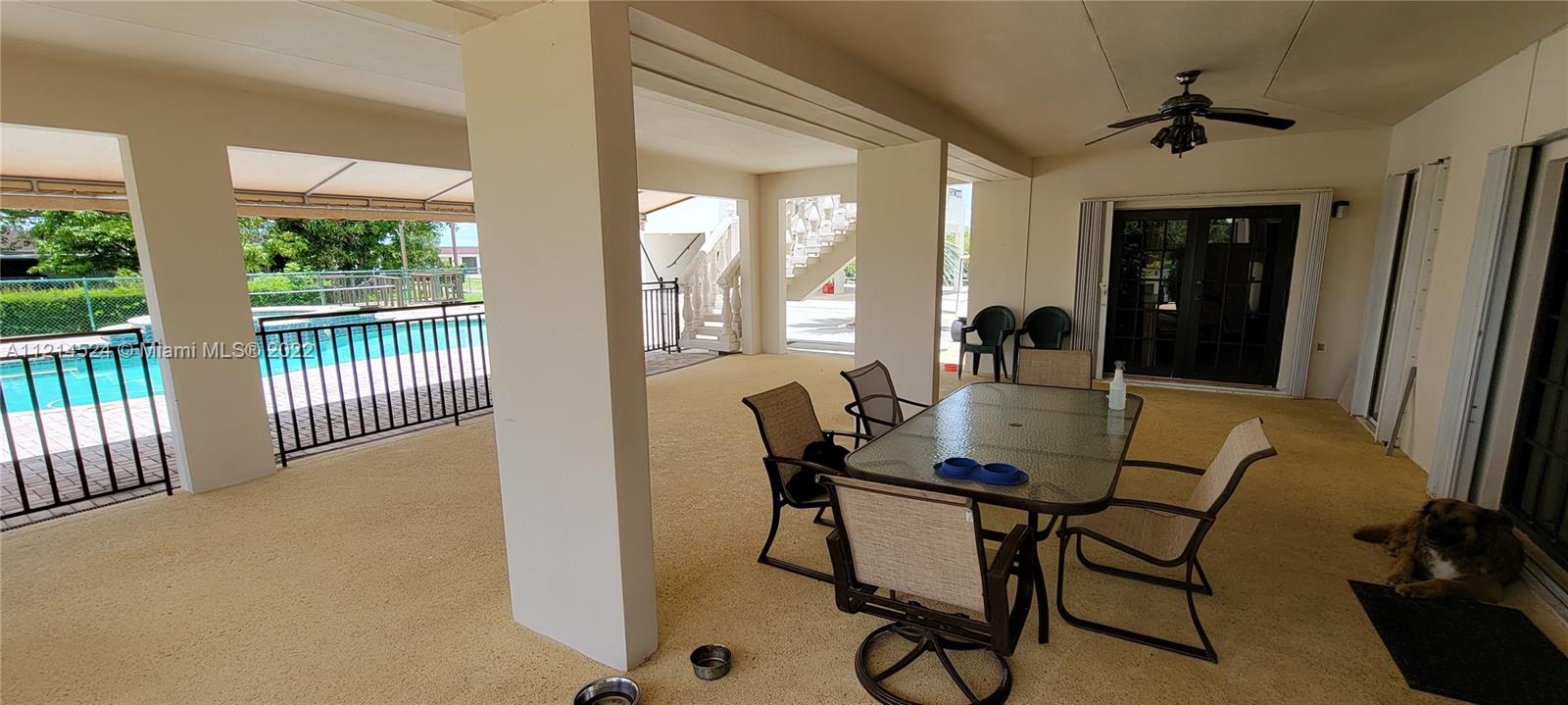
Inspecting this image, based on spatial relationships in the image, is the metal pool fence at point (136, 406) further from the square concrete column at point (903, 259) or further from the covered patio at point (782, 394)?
the square concrete column at point (903, 259)

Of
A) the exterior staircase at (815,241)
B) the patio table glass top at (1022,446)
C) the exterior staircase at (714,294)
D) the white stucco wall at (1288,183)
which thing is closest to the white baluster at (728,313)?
the exterior staircase at (714,294)

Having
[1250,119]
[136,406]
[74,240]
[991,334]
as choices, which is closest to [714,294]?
[991,334]

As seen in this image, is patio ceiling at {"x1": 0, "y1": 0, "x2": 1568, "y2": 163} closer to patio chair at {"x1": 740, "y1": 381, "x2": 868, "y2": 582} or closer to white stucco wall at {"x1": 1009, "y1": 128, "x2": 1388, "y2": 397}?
white stucco wall at {"x1": 1009, "y1": 128, "x2": 1388, "y2": 397}

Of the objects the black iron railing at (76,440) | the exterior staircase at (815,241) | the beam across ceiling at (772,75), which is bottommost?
the black iron railing at (76,440)

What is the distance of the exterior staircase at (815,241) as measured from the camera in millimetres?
9078

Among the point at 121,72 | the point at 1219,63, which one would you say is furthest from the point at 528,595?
the point at 1219,63

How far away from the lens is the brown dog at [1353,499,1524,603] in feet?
7.92

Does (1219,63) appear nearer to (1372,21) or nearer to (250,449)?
(1372,21)

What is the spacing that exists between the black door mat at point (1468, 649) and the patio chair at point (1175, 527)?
1.96 feet

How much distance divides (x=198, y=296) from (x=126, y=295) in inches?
390

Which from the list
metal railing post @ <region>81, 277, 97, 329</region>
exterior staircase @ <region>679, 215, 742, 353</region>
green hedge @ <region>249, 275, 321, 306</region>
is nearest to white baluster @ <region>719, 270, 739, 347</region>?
exterior staircase @ <region>679, 215, 742, 353</region>

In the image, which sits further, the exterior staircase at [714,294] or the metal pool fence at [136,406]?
the exterior staircase at [714,294]

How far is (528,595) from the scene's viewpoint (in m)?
2.25

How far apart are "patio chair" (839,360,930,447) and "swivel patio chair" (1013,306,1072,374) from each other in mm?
3530
